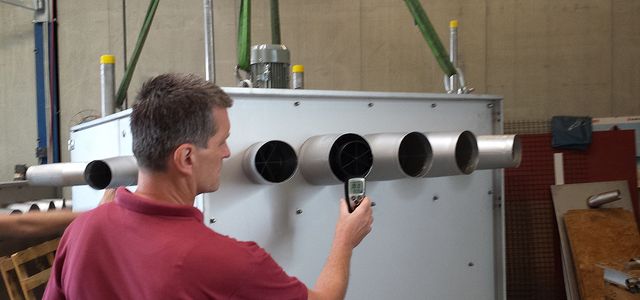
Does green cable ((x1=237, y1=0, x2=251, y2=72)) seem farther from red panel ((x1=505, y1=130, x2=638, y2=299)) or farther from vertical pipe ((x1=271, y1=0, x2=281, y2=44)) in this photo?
red panel ((x1=505, y1=130, x2=638, y2=299))

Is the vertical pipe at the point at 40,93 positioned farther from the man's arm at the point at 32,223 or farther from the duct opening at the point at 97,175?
the duct opening at the point at 97,175

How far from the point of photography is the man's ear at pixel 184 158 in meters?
0.87

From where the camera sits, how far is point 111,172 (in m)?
1.26

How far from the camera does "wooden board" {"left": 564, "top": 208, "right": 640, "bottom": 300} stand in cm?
294

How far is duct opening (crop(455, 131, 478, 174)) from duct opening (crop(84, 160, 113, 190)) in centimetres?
83

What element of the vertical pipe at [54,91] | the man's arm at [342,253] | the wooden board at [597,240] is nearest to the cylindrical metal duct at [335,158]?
the man's arm at [342,253]

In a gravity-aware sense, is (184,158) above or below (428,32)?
below

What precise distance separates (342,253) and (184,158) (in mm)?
367

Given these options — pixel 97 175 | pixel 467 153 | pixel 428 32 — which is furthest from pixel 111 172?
pixel 428 32

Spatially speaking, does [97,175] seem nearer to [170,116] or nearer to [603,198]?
[170,116]

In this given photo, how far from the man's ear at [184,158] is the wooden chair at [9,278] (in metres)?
2.41

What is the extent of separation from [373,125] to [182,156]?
2.31 ft

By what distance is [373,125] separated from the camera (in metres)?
1.48

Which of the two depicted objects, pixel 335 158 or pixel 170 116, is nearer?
pixel 170 116
